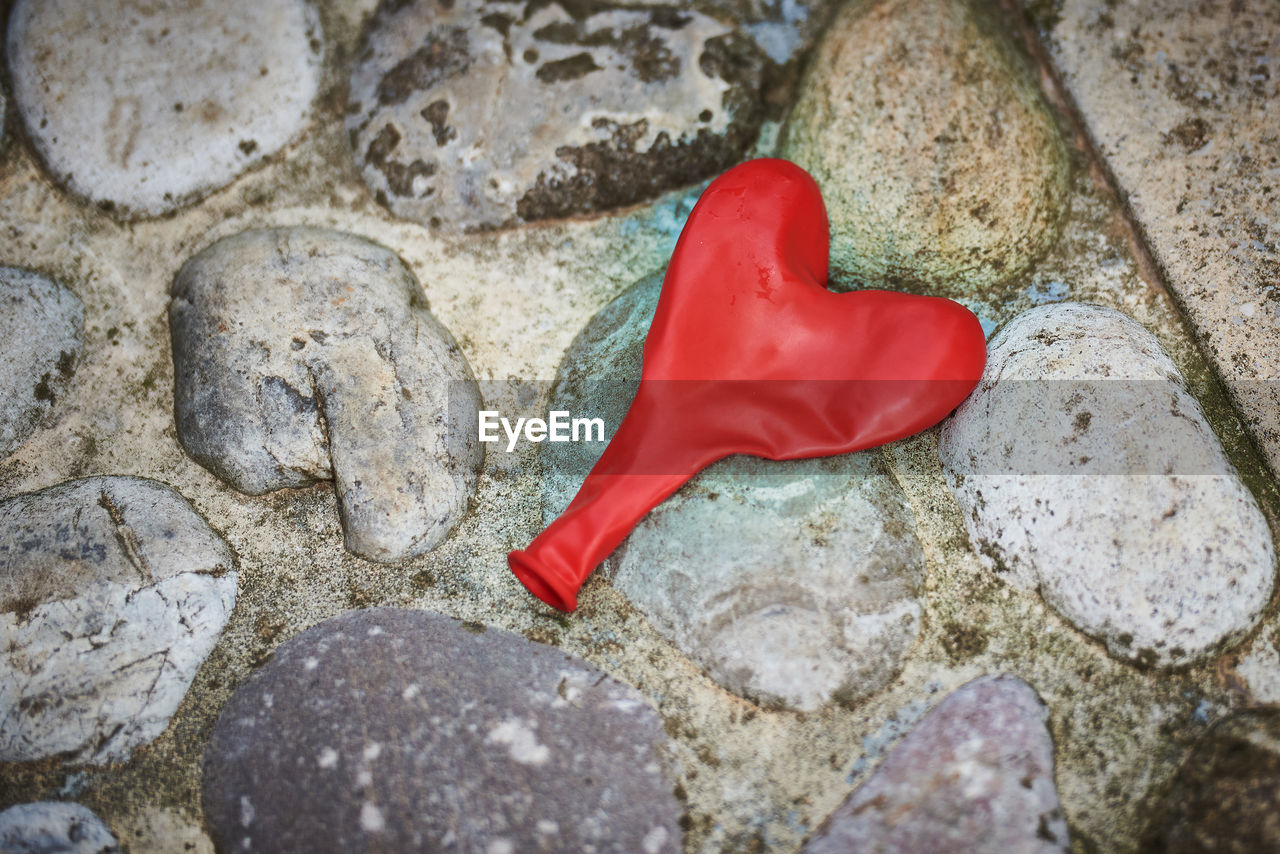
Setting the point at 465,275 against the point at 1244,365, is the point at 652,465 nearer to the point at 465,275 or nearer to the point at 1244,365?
the point at 465,275

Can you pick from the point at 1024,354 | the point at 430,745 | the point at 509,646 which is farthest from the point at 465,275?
A: the point at 1024,354

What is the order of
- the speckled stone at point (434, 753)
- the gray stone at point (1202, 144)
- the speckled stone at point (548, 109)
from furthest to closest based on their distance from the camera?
1. the speckled stone at point (548, 109)
2. the gray stone at point (1202, 144)
3. the speckled stone at point (434, 753)

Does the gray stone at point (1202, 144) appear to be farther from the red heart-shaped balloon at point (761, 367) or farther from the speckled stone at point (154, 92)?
the speckled stone at point (154, 92)

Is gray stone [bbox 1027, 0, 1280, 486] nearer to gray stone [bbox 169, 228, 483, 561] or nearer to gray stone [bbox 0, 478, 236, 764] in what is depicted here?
gray stone [bbox 169, 228, 483, 561]

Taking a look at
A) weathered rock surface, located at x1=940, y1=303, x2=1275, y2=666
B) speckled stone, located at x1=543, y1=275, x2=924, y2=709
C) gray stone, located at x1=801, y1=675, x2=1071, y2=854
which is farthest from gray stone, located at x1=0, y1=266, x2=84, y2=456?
weathered rock surface, located at x1=940, y1=303, x2=1275, y2=666

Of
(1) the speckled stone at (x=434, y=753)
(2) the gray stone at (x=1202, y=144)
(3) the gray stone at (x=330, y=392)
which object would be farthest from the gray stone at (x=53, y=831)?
(2) the gray stone at (x=1202, y=144)

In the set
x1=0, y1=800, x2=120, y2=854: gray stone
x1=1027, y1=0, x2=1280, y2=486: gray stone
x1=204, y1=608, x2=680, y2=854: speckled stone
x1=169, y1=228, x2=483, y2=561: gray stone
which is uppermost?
x1=1027, y1=0, x2=1280, y2=486: gray stone
